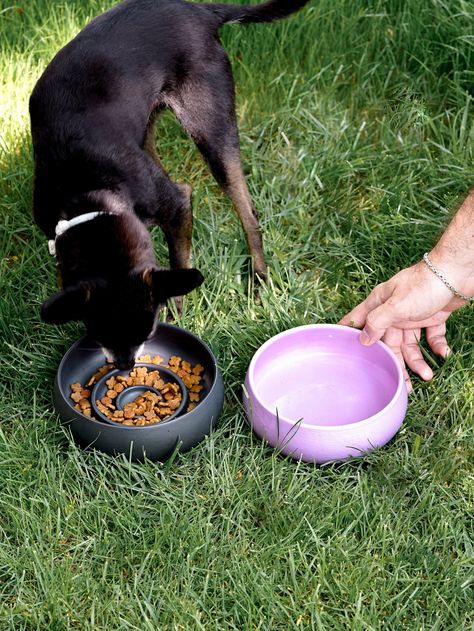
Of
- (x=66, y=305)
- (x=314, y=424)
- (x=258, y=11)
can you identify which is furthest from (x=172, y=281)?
(x=258, y=11)

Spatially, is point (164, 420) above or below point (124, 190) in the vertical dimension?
below

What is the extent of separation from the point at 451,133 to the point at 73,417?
2473 millimetres

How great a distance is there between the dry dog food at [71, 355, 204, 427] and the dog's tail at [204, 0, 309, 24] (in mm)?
1543

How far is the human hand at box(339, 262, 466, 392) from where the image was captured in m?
3.23

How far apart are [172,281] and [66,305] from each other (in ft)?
1.21

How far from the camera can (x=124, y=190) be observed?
3340 mm

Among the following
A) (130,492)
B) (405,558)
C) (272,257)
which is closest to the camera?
(405,558)

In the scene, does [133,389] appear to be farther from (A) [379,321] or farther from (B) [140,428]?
(A) [379,321]

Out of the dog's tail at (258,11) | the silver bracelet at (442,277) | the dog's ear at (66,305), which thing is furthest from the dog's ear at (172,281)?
the dog's tail at (258,11)

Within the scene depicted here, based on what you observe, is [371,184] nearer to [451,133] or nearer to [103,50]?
[451,133]

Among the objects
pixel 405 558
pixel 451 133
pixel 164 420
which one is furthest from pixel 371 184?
pixel 405 558

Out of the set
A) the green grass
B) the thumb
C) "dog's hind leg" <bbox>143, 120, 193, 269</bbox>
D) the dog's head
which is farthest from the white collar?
the thumb

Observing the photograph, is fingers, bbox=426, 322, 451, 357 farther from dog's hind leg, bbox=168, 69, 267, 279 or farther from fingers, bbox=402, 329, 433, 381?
dog's hind leg, bbox=168, 69, 267, 279

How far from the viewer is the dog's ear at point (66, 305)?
2.80 m
